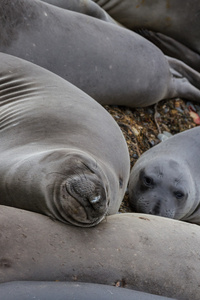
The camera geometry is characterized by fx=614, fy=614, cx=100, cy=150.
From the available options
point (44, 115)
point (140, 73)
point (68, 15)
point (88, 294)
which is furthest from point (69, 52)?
point (88, 294)

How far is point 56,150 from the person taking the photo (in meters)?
2.09

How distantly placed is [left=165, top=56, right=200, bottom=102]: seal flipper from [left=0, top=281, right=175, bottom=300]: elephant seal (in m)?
2.92

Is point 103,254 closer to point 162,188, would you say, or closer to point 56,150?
point 56,150

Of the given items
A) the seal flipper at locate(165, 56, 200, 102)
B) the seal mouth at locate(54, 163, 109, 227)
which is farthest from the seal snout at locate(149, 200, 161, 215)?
the seal mouth at locate(54, 163, 109, 227)

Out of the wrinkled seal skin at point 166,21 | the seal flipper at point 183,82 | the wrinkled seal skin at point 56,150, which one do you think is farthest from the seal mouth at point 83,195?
the wrinkled seal skin at point 166,21

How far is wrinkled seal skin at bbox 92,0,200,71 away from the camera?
16.1 ft

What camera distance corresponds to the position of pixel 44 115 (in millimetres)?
2604

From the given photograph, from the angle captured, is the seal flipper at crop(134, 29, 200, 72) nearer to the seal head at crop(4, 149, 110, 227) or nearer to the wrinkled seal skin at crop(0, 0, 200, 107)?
the wrinkled seal skin at crop(0, 0, 200, 107)

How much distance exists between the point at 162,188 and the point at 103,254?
1.62m

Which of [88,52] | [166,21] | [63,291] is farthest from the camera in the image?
[166,21]

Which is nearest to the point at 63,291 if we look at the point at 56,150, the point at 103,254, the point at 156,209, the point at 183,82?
the point at 103,254

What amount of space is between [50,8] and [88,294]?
230cm

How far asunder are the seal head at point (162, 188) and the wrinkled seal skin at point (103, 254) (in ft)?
3.95

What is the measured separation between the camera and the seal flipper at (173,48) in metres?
5.00
